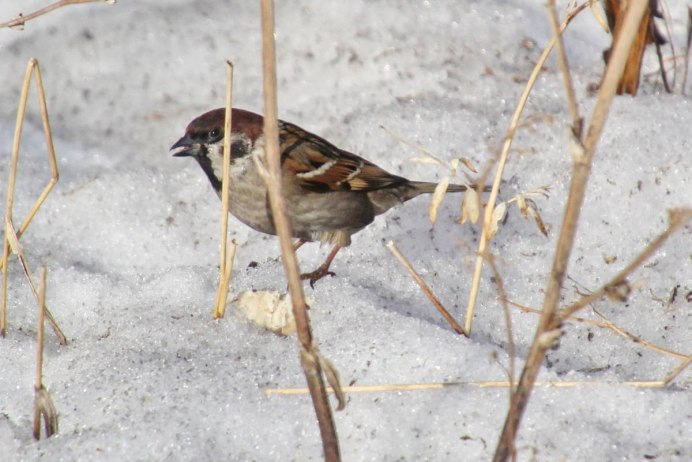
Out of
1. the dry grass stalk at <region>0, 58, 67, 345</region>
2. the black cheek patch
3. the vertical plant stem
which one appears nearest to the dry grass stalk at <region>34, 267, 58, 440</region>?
the vertical plant stem

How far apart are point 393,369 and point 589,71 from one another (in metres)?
2.14

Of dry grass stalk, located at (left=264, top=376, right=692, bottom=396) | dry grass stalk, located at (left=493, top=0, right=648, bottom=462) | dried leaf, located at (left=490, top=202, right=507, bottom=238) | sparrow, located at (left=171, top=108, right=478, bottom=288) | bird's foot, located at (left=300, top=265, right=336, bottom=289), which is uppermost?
dry grass stalk, located at (left=493, top=0, right=648, bottom=462)

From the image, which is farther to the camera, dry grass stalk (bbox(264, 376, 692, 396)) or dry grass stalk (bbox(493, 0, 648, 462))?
dry grass stalk (bbox(264, 376, 692, 396))

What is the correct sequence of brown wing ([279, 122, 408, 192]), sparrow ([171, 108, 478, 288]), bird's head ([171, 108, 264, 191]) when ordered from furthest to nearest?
brown wing ([279, 122, 408, 192]) → sparrow ([171, 108, 478, 288]) → bird's head ([171, 108, 264, 191])

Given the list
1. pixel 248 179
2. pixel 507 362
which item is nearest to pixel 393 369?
pixel 507 362

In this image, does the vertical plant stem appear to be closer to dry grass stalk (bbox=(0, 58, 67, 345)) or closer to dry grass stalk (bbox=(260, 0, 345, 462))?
dry grass stalk (bbox=(0, 58, 67, 345))

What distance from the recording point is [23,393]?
2.53 metres

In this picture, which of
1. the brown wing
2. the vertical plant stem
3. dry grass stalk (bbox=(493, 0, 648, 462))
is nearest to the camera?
dry grass stalk (bbox=(493, 0, 648, 462))

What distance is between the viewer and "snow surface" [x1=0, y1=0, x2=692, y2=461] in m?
2.29

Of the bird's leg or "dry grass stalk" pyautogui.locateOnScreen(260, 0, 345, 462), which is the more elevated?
"dry grass stalk" pyautogui.locateOnScreen(260, 0, 345, 462)

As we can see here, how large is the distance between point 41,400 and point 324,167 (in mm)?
1707

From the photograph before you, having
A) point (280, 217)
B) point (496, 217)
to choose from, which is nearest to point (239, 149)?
point (496, 217)

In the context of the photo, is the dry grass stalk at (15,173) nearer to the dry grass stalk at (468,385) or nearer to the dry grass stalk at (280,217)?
the dry grass stalk at (468,385)

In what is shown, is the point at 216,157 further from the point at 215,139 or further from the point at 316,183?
the point at 316,183
